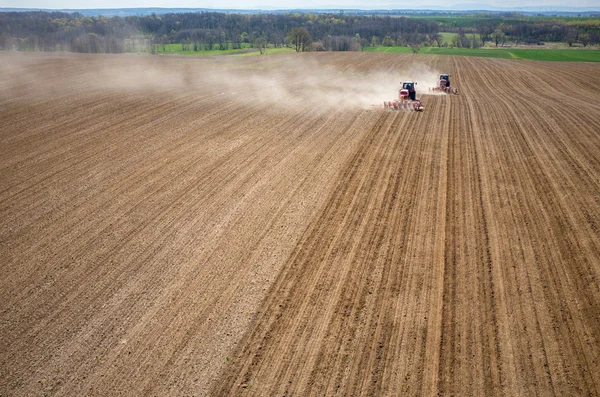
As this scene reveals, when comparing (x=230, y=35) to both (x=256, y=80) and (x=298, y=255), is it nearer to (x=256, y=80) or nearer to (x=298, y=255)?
(x=256, y=80)

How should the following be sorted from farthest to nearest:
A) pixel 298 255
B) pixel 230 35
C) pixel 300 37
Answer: pixel 230 35 < pixel 300 37 < pixel 298 255

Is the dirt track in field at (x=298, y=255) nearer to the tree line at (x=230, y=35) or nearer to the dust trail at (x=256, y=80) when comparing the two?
the dust trail at (x=256, y=80)

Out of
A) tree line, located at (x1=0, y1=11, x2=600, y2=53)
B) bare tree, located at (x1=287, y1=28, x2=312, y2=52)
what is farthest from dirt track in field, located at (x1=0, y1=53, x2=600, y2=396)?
tree line, located at (x1=0, y1=11, x2=600, y2=53)

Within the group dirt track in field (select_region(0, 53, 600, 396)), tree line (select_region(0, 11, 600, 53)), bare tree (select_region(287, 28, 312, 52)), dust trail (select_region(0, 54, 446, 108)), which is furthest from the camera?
tree line (select_region(0, 11, 600, 53))

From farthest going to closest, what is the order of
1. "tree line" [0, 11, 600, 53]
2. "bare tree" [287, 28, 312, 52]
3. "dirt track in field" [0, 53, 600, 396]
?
"tree line" [0, 11, 600, 53] → "bare tree" [287, 28, 312, 52] → "dirt track in field" [0, 53, 600, 396]

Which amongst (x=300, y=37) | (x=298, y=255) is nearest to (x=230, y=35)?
(x=300, y=37)

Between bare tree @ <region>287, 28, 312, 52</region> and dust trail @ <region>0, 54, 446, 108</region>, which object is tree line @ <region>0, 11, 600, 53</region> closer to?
bare tree @ <region>287, 28, 312, 52</region>

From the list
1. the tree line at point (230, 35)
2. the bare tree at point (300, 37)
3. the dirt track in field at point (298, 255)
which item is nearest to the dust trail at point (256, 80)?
the dirt track in field at point (298, 255)

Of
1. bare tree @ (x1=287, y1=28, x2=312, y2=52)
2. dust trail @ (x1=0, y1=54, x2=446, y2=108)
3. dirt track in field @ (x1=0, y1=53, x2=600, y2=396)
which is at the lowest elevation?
dirt track in field @ (x1=0, y1=53, x2=600, y2=396)
